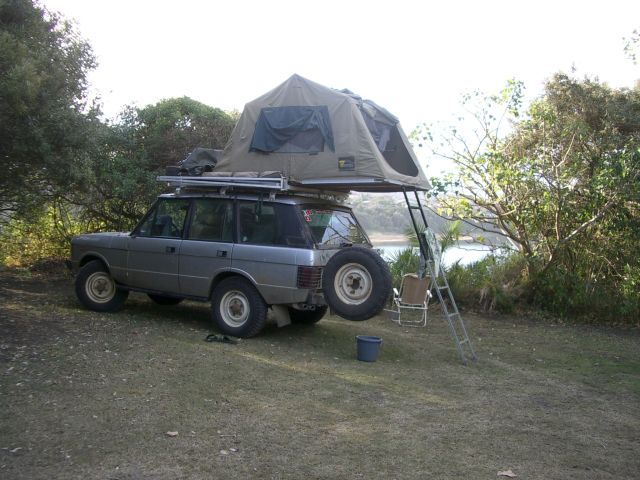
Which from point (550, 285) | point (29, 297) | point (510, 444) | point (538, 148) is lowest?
point (510, 444)

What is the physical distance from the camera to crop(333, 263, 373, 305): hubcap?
6.79 meters

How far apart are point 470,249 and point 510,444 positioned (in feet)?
26.4

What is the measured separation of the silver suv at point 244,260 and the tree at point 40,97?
1390 millimetres

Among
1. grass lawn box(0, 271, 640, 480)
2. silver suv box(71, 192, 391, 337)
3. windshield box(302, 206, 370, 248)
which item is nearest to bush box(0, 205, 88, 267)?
silver suv box(71, 192, 391, 337)

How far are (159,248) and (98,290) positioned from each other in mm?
1476

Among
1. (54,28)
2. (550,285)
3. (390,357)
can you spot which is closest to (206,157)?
(54,28)

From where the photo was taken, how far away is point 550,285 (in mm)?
11281

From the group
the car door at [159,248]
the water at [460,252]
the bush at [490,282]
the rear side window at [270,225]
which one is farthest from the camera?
the water at [460,252]

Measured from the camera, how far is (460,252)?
489 inches

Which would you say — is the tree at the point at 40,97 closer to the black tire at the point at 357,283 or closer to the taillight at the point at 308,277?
the taillight at the point at 308,277

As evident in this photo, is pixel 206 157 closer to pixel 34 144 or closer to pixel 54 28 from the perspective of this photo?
pixel 34 144

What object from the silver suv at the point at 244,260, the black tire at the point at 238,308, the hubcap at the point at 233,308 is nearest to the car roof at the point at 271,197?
the silver suv at the point at 244,260

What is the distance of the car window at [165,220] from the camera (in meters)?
8.54

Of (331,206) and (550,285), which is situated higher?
(331,206)
